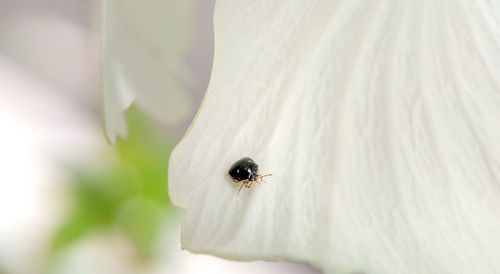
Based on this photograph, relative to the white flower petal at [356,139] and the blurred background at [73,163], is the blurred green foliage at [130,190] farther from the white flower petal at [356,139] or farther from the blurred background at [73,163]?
the white flower petal at [356,139]

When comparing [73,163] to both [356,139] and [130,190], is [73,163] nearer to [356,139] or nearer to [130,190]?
[130,190]

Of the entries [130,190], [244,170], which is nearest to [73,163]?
[130,190]

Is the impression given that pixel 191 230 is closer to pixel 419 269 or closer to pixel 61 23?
pixel 419 269

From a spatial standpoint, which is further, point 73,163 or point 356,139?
point 73,163

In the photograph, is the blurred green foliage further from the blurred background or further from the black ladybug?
the black ladybug

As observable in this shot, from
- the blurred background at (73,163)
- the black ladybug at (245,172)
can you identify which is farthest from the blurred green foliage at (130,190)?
the black ladybug at (245,172)
